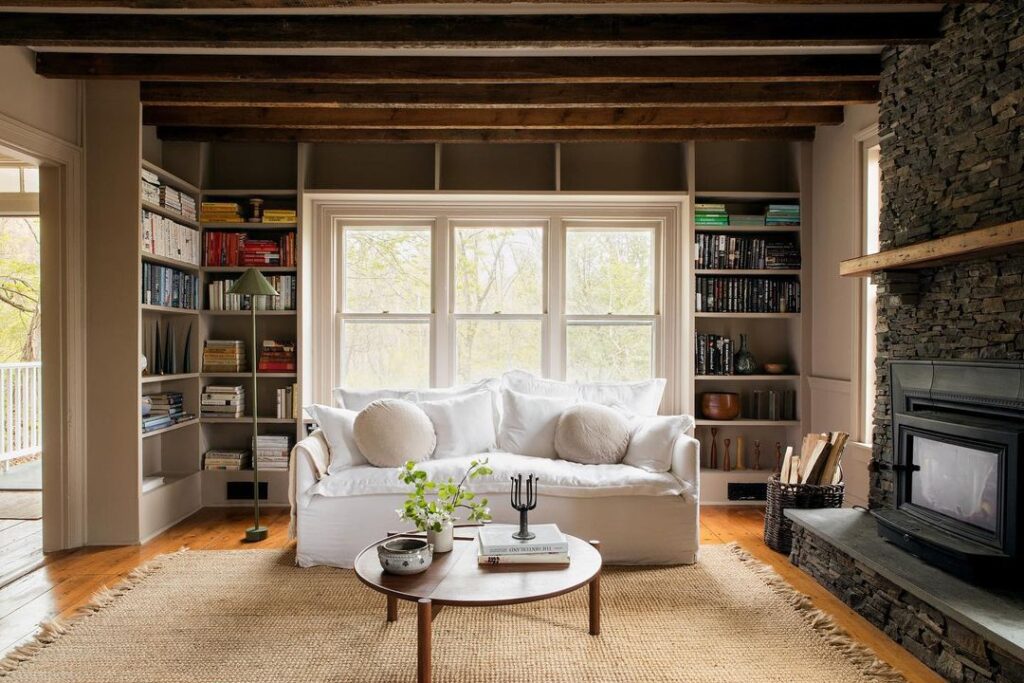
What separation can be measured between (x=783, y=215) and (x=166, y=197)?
415 cm

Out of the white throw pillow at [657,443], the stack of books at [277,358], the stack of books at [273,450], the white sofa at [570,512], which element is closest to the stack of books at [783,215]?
the white throw pillow at [657,443]

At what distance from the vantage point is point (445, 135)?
452 cm

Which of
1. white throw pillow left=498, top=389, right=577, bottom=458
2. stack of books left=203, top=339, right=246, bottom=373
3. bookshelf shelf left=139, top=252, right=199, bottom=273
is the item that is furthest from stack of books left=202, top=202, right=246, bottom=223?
white throw pillow left=498, top=389, right=577, bottom=458

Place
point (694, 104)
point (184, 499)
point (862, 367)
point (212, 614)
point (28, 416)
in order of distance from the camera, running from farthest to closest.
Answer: point (28, 416) → point (184, 499) → point (862, 367) → point (694, 104) → point (212, 614)

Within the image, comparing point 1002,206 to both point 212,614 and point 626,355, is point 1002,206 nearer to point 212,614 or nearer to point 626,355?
point 626,355

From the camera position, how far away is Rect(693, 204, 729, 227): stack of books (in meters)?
4.80

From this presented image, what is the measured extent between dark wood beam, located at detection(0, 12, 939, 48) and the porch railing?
4.11 m

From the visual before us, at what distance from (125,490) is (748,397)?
13.8 feet

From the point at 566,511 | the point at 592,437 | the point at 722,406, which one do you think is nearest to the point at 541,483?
the point at 566,511

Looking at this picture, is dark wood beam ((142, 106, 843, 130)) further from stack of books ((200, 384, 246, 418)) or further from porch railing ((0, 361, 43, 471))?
porch railing ((0, 361, 43, 471))

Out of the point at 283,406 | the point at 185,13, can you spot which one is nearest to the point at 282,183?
the point at 283,406

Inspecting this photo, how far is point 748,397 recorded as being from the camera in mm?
5113

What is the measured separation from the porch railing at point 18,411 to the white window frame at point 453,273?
9.50 feet

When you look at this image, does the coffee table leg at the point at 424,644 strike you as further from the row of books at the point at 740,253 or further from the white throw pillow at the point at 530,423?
the row of books at the point at 740,253
